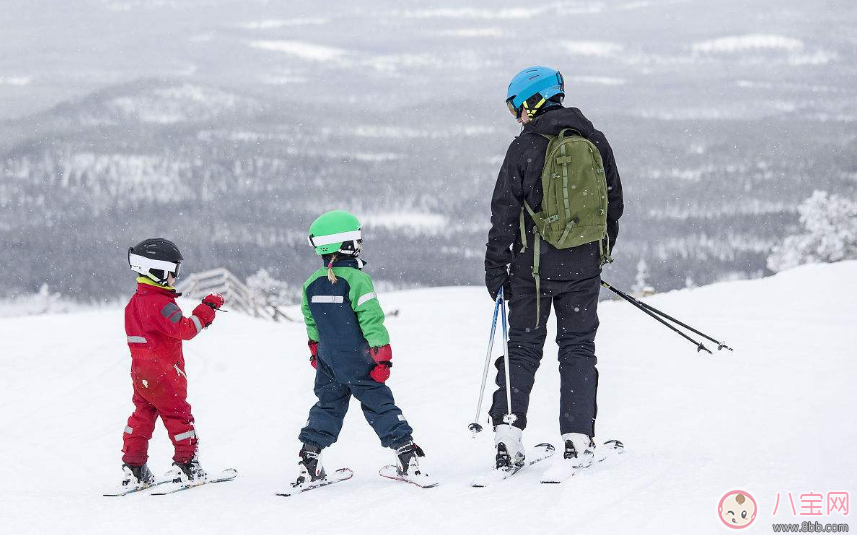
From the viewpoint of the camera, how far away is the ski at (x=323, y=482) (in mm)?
5262

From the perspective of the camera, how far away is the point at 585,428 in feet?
16.6

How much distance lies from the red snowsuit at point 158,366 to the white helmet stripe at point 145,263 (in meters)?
0.09

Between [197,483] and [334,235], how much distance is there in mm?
1959

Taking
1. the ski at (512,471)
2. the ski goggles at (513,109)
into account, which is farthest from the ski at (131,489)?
the ski goggles at (513,109)

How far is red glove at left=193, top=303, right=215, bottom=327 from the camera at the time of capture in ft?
17.9

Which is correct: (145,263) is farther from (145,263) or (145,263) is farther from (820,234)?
(820,234)

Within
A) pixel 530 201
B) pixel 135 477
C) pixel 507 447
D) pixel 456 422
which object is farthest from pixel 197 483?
pixel 530 201

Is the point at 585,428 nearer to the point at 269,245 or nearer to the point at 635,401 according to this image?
the point at 635,401

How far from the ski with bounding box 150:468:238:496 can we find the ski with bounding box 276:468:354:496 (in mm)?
785

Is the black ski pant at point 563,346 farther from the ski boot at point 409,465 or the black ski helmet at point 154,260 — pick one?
the black ski helmet at point 154,260

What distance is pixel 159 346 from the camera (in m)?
5.56

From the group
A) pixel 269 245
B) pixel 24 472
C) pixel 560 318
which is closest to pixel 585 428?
pixel 560 318

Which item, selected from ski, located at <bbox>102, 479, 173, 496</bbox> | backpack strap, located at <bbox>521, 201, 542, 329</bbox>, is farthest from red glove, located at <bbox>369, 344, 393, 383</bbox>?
ski, located at <bbox>102, 479, 173, 496</bbox>

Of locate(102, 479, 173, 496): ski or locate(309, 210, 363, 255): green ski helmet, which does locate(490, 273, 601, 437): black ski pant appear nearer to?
locate(309, 210, 363, 255): green ski helmet
